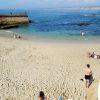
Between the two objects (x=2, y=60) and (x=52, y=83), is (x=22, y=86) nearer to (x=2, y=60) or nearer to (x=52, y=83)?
(x=52, y=83)

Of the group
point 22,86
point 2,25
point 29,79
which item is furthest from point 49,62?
point 2,25

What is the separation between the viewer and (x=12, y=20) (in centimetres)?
5788

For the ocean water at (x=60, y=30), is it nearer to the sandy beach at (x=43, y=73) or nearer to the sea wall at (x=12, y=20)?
the sea wall at (x=12, y=20)

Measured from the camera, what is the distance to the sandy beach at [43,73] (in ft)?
42.0

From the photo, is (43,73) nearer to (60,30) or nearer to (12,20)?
(60,30)

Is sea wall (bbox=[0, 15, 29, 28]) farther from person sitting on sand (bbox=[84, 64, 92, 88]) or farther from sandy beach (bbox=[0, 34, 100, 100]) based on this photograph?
person sitting on sand (bbox=[84, 64, 92, 88])

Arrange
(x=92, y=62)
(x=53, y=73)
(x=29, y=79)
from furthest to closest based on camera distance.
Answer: (x=92, y=62), (x=53, y=73), (x=29, y=79)

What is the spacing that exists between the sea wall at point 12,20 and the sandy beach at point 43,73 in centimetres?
3248

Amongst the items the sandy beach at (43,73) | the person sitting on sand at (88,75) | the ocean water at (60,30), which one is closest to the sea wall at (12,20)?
the ocean water at (60,30)

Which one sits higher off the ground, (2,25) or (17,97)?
(2,25)

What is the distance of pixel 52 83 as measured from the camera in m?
14.2

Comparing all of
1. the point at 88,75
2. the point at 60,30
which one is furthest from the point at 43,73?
the point at 60,30

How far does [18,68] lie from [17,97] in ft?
17.1

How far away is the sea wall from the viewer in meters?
55.3
